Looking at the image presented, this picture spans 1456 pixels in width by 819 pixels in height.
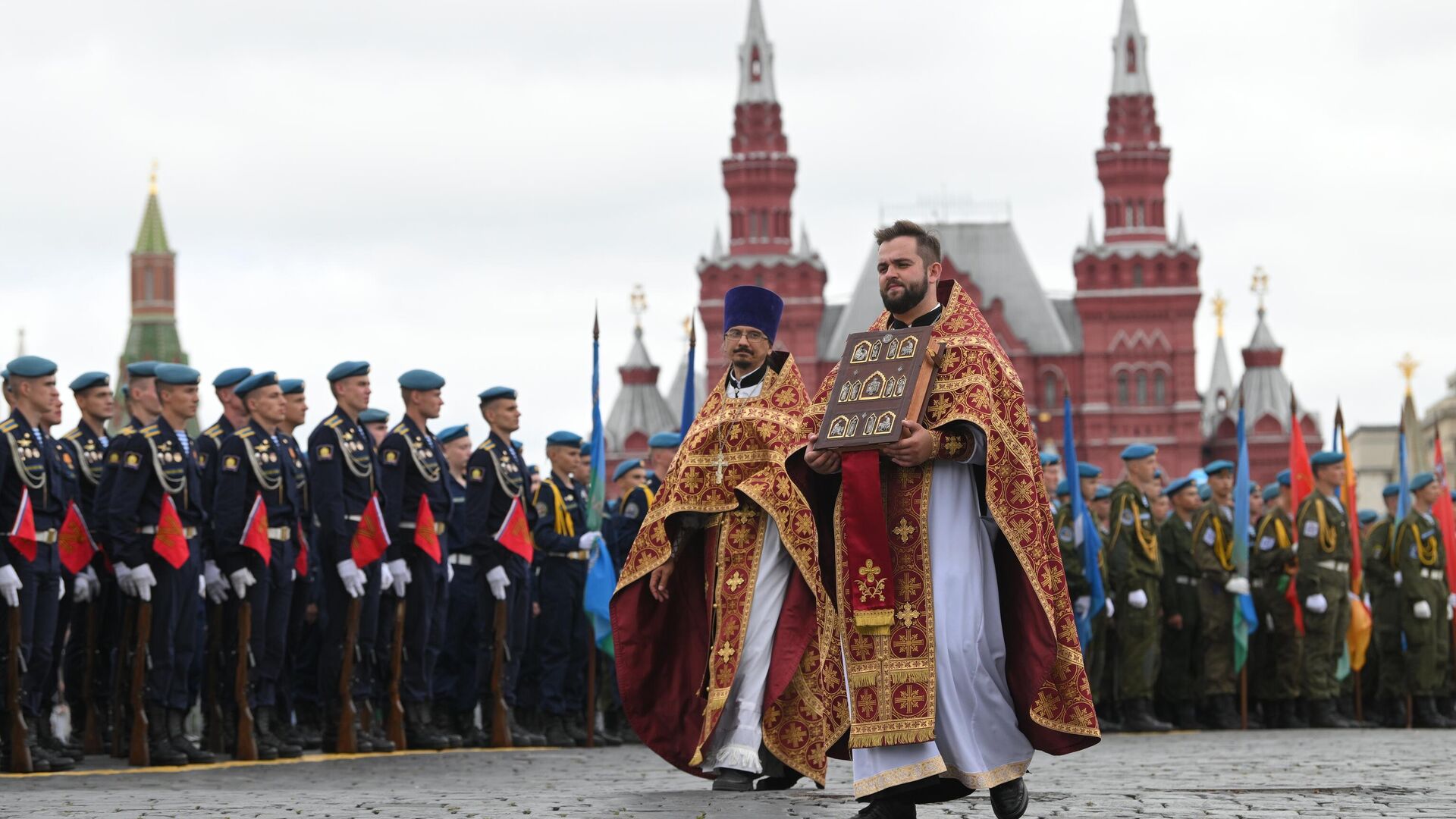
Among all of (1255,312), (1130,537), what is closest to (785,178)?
(1255,312)

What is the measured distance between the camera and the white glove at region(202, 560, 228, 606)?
11.0m

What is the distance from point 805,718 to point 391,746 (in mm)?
4099

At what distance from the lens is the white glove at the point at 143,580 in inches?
413

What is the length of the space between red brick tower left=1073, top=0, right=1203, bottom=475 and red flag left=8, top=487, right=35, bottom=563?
6804 centimetres

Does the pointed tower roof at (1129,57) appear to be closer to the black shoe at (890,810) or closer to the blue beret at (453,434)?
the blue beret at (453,434)

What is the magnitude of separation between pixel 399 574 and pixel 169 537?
67.9 inches

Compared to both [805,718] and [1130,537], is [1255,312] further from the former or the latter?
[805,718]

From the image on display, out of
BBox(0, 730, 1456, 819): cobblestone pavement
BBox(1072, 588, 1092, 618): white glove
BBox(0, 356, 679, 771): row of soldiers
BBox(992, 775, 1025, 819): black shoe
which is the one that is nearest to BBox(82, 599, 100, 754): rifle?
BBox(0, 356, 679, 771): row of soldiers

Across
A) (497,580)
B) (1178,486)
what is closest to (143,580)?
(497,580)

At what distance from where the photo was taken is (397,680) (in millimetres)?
12195

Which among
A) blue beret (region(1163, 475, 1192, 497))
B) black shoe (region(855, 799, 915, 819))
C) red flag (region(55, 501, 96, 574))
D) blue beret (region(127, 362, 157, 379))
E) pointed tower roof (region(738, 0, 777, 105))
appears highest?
pointed tower roof (region(738, 0, 777, 105))

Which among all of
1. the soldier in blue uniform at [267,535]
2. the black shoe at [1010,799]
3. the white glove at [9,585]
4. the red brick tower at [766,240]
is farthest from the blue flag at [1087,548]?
the red brick tower at [766,240]

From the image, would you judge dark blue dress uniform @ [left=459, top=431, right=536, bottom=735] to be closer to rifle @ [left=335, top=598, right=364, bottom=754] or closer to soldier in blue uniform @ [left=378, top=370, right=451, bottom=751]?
soldier in blue uniform @ [left=378, top=370, right=451, bottom=751]

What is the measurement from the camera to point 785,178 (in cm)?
7800
